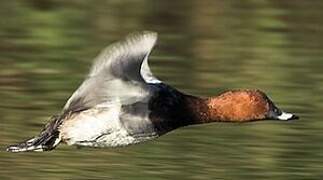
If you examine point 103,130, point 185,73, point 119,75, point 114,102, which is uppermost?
point 119,75

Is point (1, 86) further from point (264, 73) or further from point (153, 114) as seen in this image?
point (153, 114)

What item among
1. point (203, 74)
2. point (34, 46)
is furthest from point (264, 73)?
point (34, 46)

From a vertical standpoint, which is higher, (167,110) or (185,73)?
(167,110)

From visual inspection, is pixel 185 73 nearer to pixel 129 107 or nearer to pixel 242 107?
pixel 242 107

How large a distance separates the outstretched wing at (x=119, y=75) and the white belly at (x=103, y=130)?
0.05m

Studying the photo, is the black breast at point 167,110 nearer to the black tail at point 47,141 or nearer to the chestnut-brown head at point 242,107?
the chestnut-brown head at point 242,107

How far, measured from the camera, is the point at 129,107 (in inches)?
288

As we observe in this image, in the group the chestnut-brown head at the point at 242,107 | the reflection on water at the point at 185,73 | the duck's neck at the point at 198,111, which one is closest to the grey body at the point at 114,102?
the duck's neck at the point at 198,111

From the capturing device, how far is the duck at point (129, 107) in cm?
719

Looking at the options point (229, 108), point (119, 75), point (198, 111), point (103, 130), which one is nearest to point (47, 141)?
point (103, 130)

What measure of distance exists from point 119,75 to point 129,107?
18 cm

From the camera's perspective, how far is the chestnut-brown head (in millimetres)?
7551

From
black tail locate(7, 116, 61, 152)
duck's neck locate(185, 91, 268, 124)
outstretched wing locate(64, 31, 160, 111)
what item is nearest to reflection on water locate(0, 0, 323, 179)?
black tail locate(7, 116, 61, 152)

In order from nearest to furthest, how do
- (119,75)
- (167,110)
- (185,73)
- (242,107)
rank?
(119,75) → (167,110) → (242,107) → (185,73)
